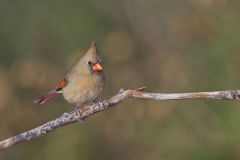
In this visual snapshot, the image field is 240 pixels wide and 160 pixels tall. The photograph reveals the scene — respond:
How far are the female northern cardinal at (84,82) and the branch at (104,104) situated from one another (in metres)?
0.34

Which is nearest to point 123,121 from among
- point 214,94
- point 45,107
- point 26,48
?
point 45,107

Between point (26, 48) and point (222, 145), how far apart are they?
1.96 m

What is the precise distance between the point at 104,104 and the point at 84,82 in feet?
2.69

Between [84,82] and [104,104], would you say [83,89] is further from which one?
[104,104]

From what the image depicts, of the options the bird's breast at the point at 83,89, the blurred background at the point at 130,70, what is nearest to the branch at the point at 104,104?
the bird's breast at the point at 83,89

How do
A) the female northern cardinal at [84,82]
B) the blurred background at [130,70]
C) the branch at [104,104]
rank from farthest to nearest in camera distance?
the blurred background at [130,70] → the female northern cardinal at [84,82] → the branch at [104,104]

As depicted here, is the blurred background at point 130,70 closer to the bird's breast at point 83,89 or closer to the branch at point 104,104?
the bird's breast at point 83,89

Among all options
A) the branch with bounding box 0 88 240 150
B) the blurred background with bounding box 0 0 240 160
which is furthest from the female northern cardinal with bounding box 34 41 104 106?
the blurred background with bounding box 0 0 240 160

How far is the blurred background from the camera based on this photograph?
6.20 m

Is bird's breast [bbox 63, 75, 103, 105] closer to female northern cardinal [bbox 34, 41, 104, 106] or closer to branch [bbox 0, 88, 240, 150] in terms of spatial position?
female northern cardinal [bbox 34, 41, 104, 106]

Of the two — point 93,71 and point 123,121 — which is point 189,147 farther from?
point 93,71

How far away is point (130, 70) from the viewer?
647 cm

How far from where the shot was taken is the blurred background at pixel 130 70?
620 cm

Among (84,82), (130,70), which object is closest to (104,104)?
(84,82)
